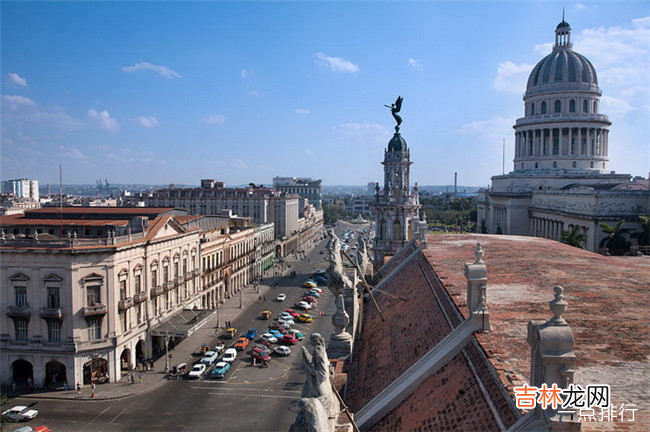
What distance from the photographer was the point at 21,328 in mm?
41656

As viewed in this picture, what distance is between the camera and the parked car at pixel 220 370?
141ft

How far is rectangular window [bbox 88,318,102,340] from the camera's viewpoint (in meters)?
41.6

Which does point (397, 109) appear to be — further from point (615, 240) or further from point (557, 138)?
point (557, 138)

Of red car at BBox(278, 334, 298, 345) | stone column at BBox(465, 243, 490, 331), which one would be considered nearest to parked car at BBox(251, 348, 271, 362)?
red car at BBox(278, 334, 298, 345)

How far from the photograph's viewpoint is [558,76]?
104 metres

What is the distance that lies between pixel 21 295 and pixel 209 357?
1710 centimetres

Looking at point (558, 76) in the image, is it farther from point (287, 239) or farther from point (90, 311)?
point (90, 311)

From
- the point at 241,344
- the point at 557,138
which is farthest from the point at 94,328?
the point at 557,138

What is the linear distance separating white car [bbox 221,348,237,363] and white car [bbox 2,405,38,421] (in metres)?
16.1

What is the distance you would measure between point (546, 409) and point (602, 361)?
4719 mm

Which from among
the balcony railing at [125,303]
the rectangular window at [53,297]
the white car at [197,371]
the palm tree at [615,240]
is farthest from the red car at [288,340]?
the palm tree at [615,240]

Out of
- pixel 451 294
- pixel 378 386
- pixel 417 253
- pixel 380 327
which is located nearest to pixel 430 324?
pixel 451 294

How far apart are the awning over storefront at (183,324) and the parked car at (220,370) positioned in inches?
231

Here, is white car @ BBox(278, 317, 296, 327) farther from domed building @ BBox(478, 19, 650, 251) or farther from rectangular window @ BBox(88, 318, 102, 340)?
domed building @ BBox(478, 19, 650, 251)
